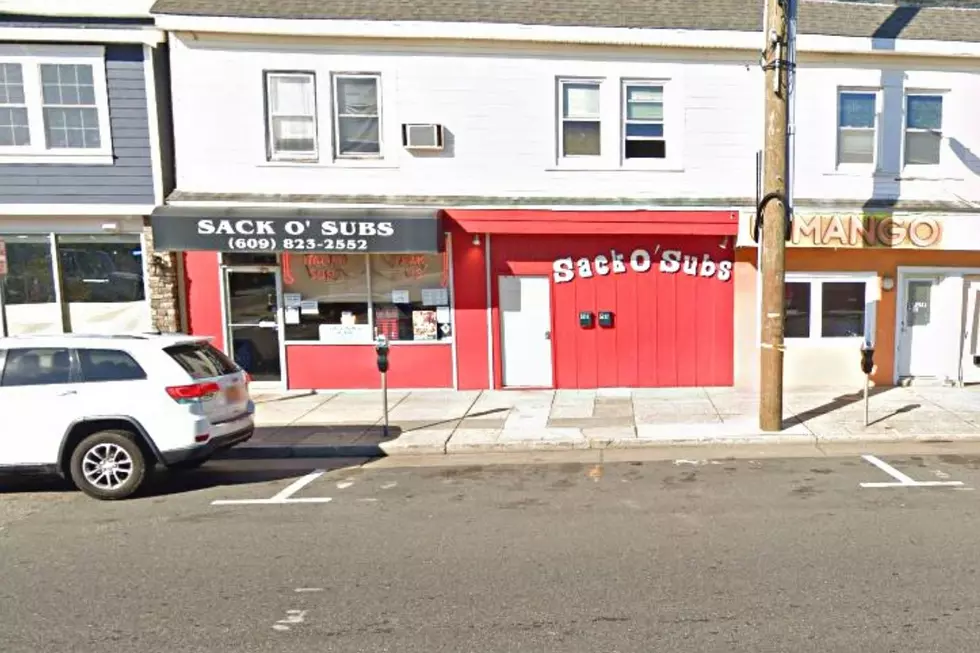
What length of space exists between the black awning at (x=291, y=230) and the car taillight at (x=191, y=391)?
13.8ft

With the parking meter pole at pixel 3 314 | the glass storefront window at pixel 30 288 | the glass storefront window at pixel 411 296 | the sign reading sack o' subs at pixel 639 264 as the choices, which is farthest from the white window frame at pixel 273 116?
the parking meter pole at pixel 3 314

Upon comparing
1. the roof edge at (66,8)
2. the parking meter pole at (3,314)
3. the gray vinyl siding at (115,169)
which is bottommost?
the parking meter pole at (3,314)

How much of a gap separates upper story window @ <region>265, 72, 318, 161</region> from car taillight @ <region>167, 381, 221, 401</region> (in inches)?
219

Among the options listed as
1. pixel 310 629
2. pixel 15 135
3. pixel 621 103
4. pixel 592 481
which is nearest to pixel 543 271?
pixel 621 103

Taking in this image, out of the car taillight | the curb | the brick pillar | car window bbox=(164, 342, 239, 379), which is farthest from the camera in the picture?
the brick pillar

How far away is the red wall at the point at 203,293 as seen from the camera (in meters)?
10.5

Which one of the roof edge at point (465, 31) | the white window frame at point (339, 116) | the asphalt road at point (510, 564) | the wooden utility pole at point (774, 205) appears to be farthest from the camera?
the white window frame at point (339, 116)

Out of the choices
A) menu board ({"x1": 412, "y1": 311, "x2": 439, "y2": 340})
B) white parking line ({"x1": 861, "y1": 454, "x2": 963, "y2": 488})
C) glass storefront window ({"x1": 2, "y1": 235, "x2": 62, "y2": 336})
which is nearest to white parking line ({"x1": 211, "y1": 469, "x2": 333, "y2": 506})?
menu board ({"x1": 412, "y1": 311, "x2": 439, "y2": 340})

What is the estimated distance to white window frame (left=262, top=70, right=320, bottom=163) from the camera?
10.1m

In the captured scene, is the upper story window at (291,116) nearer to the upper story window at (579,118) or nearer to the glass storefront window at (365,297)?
the glass storefront window at (365,297)

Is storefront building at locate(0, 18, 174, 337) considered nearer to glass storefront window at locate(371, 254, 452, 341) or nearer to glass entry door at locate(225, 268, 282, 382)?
glass entry door at locate(225, 268, 282, 382)

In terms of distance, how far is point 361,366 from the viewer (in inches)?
428

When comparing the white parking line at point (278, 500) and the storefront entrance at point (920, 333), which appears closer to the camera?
the white parking line at point (278, 500)

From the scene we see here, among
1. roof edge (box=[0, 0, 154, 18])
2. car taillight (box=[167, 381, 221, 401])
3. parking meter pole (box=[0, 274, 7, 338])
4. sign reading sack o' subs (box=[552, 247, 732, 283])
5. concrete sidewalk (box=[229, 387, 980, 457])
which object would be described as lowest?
concrete sidewalk (box=[229, 387, 980, 457])
